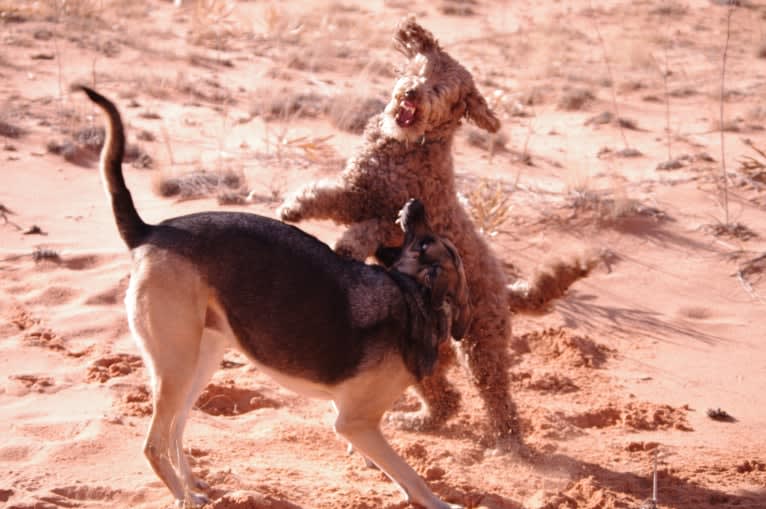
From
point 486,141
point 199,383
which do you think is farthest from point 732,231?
point 199,383

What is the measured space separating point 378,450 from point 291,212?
1442mm

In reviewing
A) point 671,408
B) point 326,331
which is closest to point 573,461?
point 671,408

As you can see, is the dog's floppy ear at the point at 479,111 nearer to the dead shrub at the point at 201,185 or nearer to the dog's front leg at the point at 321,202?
the dog's front leg at the point at 321,202

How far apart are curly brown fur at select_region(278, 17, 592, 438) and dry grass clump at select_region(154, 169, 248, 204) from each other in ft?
14.7

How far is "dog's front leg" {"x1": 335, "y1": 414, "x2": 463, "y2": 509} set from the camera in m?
4.48

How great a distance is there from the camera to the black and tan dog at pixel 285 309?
4336 millimetres

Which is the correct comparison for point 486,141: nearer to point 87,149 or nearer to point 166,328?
point 87,149

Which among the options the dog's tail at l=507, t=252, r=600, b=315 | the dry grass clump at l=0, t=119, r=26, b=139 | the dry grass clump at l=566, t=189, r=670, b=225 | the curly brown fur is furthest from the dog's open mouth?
the dry grass clump at l=0, t=119, r=26, b=139

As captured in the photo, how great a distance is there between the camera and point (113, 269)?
801 centimetres

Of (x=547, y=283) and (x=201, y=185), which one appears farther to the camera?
(x=201, y=185)

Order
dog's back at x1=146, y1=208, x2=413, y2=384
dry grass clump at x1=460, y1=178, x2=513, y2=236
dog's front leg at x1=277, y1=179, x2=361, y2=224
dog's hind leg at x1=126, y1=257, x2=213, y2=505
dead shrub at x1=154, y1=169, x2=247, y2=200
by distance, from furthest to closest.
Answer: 1. dead shrub at x1=154, y1=169, x2=247, y2=200
2. dry grass clump at x1=460, y1=178, x2=513, y2=236
3. dog's front leg at x1=277, y1=179, x2=361, y2=224
4. dog's back at x1=146, y1=208, x2=413, y2=384
5. dog's hind leg at x1=126, y1=257, x2=213, y2=505

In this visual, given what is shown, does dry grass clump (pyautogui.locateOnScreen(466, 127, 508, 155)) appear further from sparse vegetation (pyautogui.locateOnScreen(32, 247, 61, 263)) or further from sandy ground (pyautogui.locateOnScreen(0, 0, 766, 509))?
sparse vegetation (pyautogui.locateOnScreen(32, 247, 61, 263))

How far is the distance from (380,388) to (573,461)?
1.85m

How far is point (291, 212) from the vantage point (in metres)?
5.12
